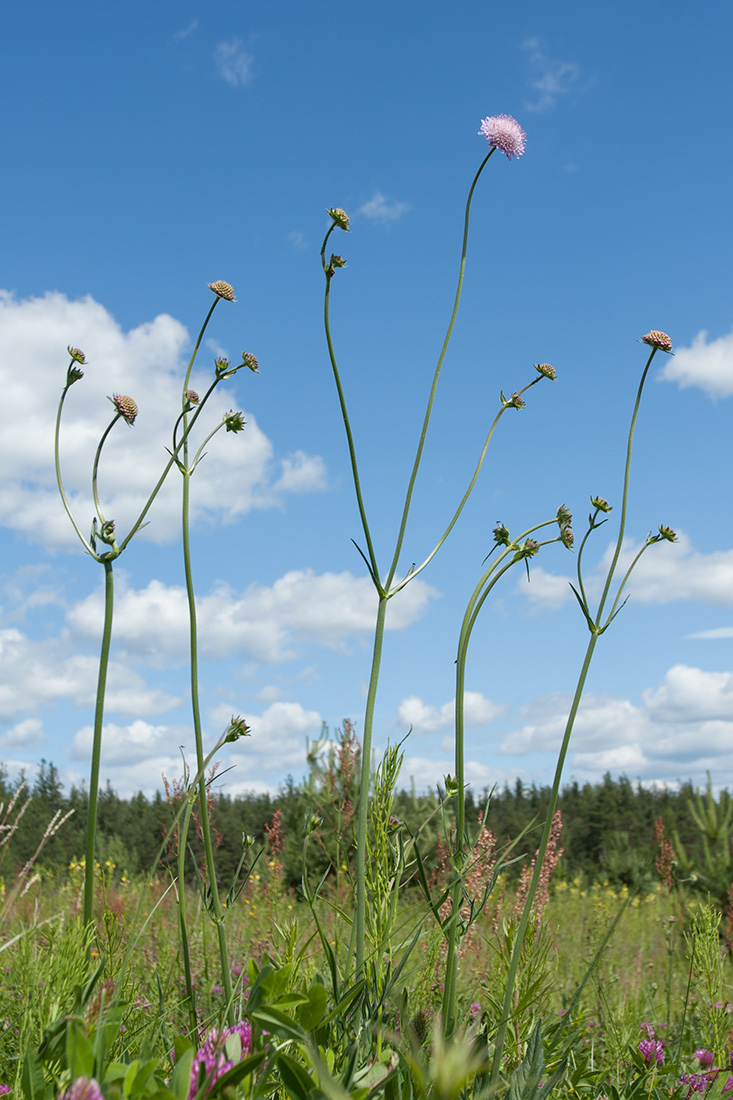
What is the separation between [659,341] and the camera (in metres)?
2.17

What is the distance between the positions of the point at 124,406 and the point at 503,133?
4.04 feet

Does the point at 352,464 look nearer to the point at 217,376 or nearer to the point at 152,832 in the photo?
the point at 217,376

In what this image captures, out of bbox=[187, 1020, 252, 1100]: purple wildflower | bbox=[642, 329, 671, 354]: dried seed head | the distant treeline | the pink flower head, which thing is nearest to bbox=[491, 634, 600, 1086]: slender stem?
bbox=[187, 1020, 252, 1100]: purple wildflower

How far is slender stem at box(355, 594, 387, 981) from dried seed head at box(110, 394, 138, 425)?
3.09 feet

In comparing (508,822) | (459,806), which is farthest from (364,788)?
(508,822)

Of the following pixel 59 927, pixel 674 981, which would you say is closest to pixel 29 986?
pixel 59 927

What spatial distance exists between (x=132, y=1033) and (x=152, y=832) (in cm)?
2159

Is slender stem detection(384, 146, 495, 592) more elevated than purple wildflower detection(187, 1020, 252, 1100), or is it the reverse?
slender stem detection(384, 146, 495, 592)

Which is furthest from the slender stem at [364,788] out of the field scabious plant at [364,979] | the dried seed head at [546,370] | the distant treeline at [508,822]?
the distant treeline at [508,822]

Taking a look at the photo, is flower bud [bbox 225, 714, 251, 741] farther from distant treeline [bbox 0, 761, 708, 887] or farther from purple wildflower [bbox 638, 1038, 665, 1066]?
distant treeline [bbox 0, 761, 708, 887]

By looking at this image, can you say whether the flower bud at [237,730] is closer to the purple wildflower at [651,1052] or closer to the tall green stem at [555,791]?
the tall green stem at [555,791]

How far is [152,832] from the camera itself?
2169 cm

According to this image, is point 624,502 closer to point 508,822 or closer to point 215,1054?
point 215,1054

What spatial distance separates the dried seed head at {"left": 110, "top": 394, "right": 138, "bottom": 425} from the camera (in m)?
2.17
